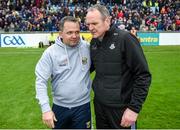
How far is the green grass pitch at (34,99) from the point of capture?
338 inches

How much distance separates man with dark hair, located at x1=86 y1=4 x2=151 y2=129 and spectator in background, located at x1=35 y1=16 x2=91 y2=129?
21 centimetres

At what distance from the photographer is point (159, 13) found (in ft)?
123

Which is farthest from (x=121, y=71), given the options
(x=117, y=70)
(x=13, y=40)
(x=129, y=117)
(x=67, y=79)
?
(x=13, y=40)

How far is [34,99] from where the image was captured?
436 inches

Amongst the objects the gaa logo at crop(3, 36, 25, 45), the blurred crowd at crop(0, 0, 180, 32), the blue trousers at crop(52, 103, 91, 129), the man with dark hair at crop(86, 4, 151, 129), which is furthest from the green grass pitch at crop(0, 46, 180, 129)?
the blurred crowd at crop(0, 0, 180, 32)

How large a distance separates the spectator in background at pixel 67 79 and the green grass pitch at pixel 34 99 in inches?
A: 140

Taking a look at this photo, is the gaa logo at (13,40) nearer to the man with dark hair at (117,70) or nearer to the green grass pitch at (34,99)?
the green grass pitch at (34,99)

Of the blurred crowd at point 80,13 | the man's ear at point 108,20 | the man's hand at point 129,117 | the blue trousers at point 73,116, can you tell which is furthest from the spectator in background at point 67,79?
the blurred crowd at point 80,13

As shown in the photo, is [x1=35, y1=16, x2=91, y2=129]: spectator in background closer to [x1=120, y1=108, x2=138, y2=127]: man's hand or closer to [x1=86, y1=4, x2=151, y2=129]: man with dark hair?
[x1=86, y1=4, x2=151, y2=129]: man with dark hair

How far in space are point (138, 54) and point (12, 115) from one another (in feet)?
18.9

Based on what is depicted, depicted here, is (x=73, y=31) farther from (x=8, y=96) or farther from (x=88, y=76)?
Result: (x=8, y=96)

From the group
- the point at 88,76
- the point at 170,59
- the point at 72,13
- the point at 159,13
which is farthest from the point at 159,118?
the point at 159,13

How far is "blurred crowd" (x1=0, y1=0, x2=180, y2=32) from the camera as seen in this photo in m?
33.3

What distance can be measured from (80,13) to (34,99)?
24109 millimetres
